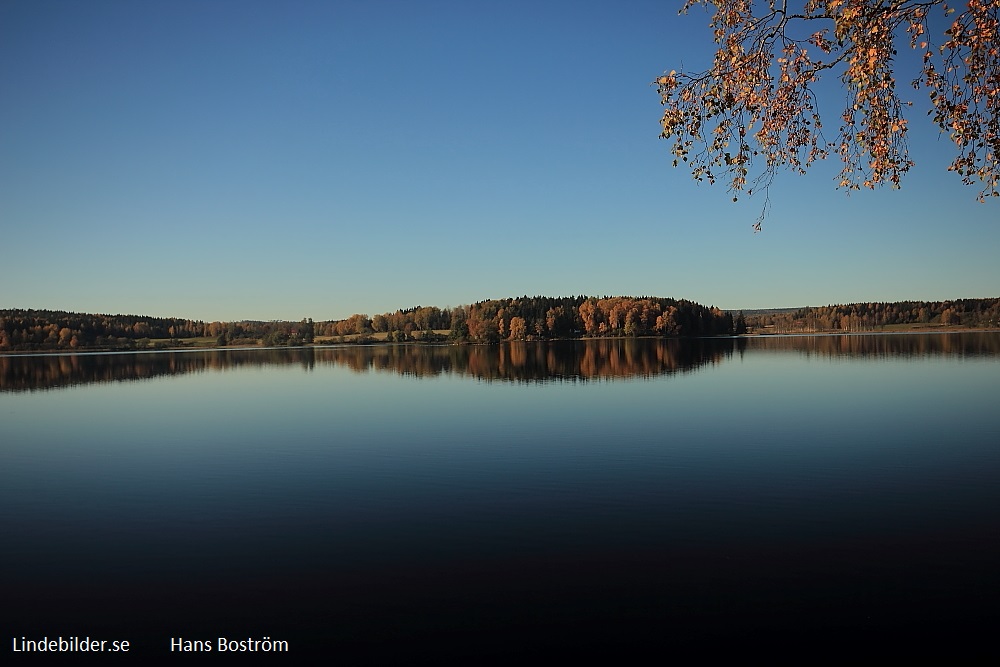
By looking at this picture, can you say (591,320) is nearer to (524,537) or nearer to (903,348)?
(903,348)

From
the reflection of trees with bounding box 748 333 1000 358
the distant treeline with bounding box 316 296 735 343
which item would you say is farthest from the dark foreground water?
the distant treeline with bounding box 316 296 735 343

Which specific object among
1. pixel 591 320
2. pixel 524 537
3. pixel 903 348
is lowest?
pixel 524 537

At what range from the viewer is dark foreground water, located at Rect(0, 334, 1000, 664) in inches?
343

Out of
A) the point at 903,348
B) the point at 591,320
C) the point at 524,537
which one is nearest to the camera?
the point at 524,537

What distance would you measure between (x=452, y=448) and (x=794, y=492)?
1078 cm

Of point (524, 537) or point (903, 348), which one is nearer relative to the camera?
point (524, 537)

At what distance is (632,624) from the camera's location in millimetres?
8781

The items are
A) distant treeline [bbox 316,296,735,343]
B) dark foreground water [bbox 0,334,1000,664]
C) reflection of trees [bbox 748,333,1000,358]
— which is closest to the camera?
dark foreground water [bbox 0,334,1000,664]

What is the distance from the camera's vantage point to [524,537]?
1215 cm

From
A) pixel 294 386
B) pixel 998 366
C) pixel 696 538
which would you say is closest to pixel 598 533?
pixel 696 538

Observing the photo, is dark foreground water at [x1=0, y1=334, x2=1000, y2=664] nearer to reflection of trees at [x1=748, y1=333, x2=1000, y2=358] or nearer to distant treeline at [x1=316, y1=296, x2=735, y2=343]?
reflection of trees at [x1=748, y1=333, x2=1000, y2=358]

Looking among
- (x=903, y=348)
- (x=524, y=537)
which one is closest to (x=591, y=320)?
(x=903, y=348)

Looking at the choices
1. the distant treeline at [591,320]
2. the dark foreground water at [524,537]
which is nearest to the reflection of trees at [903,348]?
the dark foreground water at [524,537]

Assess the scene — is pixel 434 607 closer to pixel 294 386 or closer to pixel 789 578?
pixel 789 578
